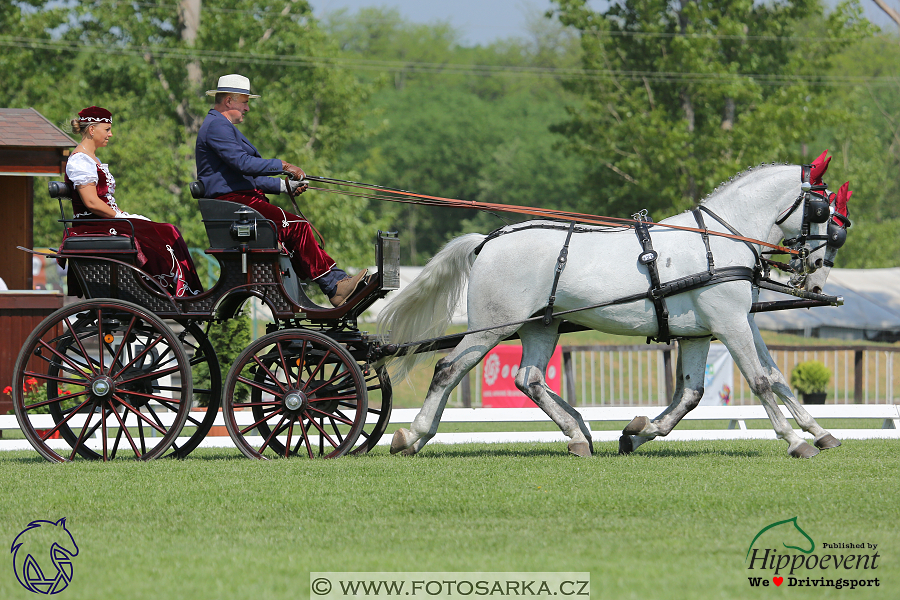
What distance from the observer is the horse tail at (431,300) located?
313 inches

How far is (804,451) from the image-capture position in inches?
279

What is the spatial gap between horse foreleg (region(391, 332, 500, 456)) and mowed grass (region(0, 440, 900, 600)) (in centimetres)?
26

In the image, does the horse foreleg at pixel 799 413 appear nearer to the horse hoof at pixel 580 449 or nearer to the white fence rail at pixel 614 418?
the horse hoof at pixel 580 449

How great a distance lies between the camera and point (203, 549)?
14.8ft

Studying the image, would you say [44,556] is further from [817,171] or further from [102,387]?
[817,171]

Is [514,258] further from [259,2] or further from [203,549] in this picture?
[259,2]

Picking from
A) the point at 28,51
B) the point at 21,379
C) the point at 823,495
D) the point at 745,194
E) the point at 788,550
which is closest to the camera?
the point at 788,550

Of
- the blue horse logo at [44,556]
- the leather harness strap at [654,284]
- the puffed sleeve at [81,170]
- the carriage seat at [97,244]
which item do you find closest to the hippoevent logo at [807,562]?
the blue horse logo at [44,556]

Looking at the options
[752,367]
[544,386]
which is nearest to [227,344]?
[544,386]

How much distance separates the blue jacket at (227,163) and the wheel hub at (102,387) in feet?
4.76

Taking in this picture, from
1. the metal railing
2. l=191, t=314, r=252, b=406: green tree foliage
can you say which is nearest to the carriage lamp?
l=191, t=314, r=252, b=406: green tree foliage

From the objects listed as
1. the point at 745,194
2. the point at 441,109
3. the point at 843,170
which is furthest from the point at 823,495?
the point at 441,109

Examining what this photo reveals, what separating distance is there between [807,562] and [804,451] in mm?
3011

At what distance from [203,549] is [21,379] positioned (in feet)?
10.8
